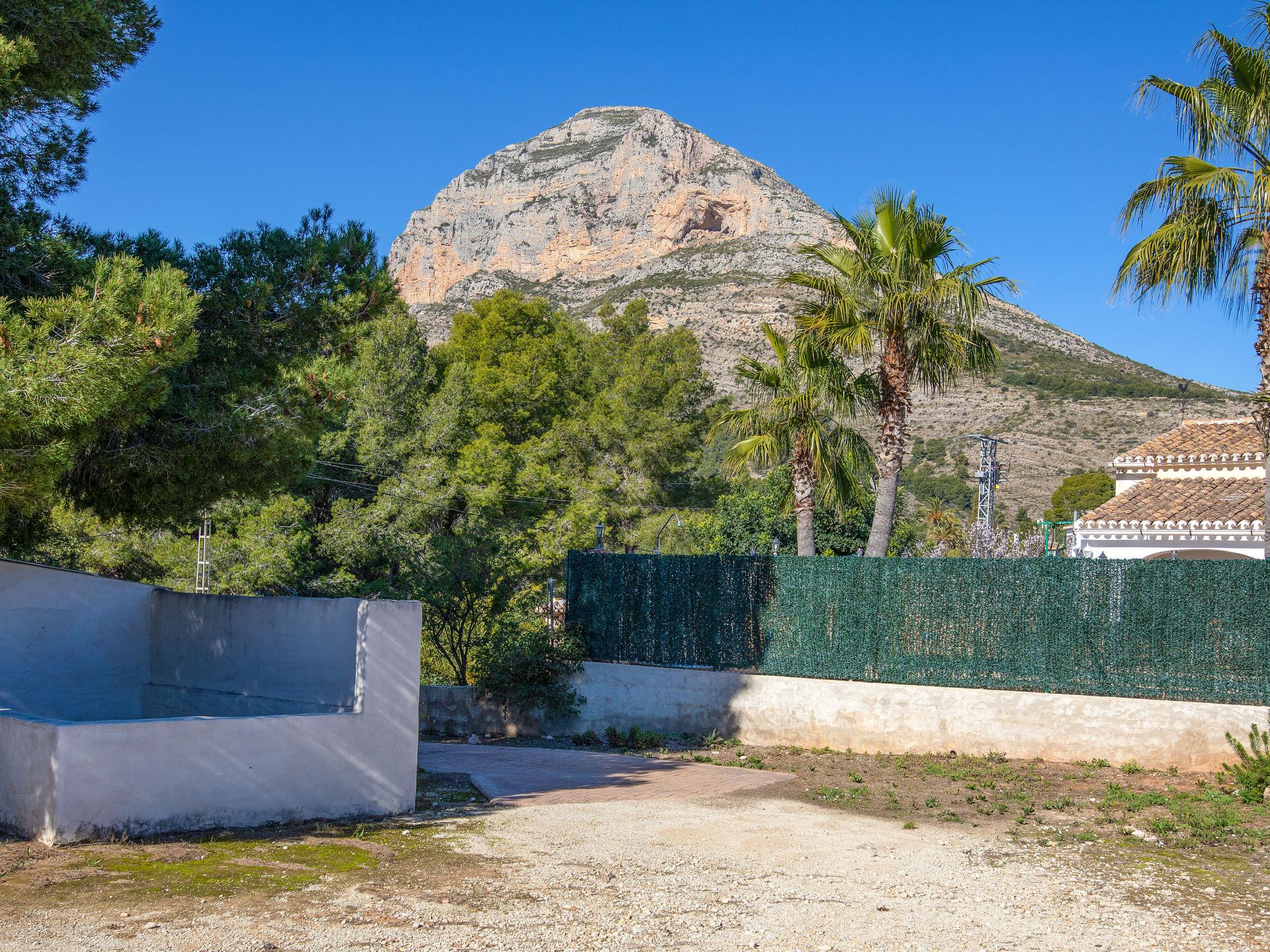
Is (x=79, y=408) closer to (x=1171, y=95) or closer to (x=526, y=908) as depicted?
(x=526, y=908)

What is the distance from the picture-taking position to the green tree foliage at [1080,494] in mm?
47531

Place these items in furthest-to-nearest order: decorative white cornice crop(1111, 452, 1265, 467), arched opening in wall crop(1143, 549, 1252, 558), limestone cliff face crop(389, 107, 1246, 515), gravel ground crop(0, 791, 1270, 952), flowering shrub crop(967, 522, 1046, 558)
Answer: limestone cliff face crop(389, 107, 1246, 515), flowering shrub crop(967, 522, 1046, 558), decorative white cornice crop(1111, 452, 1265, 467), arched opening in wall crop(1143, 549, 1252, 558), gravel ground crop(0, 791, 1270, 952)

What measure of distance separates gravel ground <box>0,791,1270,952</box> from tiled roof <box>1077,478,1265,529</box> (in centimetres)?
1576

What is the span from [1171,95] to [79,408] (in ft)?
34.6

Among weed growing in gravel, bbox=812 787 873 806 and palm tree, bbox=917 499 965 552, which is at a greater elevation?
palm tree, bbox=917 499 965 552

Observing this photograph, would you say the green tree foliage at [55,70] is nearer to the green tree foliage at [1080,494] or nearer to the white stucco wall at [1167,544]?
the white stucco wall at [1167,544]

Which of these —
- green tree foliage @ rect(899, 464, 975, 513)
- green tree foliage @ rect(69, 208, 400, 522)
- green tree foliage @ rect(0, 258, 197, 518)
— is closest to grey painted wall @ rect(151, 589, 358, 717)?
green tree foliage @ rect(69, 208, 400, 522)

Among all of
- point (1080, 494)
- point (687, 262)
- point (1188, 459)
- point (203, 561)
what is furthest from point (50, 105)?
point (687, 262)

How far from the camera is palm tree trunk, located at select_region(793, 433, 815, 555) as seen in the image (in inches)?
656

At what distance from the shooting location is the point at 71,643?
11.5 m

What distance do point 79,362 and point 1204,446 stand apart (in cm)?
2462

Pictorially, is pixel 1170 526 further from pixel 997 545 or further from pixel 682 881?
pixel 682 881

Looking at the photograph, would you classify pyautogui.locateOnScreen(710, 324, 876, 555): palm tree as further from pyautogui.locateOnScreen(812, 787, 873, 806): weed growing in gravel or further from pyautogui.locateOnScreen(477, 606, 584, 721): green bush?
pyautogui.locateOnScreen(812, 787, 873, 806): weed growing in gravel

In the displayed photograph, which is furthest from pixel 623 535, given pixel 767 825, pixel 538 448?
pixel 767 825
